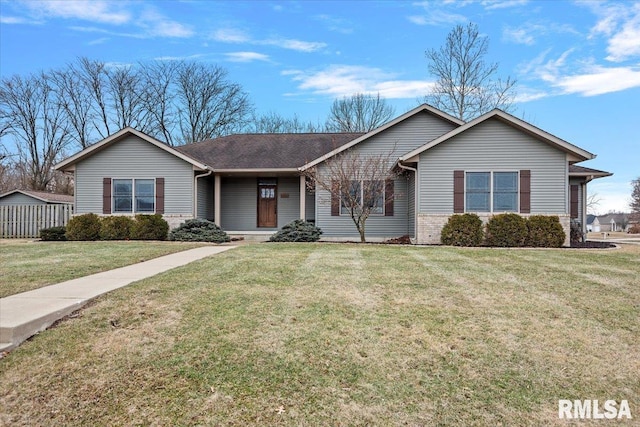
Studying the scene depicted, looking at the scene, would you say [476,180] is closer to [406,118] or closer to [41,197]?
[406,118]

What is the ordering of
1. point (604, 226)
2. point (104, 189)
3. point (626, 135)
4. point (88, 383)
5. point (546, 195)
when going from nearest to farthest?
point (88, 383) → point (546, 195) → point (104, 189) → point (626, 135) → point (604, 226)

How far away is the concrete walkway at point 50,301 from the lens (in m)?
4.31

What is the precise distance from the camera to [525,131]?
13812 millimetres

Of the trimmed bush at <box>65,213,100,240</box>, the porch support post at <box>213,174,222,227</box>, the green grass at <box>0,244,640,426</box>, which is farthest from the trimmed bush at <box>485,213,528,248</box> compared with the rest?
the trimmed bush at <box>65,213,100,240</box>

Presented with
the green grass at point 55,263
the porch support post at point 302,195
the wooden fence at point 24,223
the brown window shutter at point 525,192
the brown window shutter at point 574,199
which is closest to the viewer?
the green grass at point 55,263

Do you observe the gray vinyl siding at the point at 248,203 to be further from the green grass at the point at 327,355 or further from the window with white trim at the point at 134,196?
the green grass at the point at 327,355

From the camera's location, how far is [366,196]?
14.8m

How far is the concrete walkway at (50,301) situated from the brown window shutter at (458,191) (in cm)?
988

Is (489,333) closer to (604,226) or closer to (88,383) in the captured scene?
(88,383)

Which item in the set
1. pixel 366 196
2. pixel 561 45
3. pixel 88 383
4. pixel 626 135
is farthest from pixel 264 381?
pixel 626 135

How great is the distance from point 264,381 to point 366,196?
11633mm

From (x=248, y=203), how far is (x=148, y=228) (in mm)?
4514

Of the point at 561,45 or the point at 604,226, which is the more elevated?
the point at 561,45

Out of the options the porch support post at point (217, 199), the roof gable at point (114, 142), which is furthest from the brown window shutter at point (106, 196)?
the porch support post at point (217, 199)
